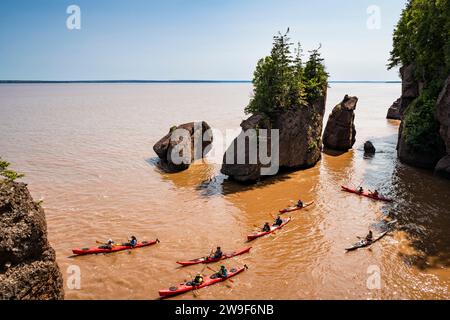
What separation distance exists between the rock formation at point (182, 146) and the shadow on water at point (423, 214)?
945 inches

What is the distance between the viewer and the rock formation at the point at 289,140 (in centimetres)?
3412

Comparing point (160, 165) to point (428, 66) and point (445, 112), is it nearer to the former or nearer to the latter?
point (445, 112)

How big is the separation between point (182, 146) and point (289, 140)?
1357 cm

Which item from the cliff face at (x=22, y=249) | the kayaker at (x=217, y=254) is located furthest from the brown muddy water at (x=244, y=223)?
the cliff face at (x=22, y=249)

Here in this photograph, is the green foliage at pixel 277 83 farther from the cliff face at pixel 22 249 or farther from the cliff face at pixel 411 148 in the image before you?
the cliff face at pixel 22 249

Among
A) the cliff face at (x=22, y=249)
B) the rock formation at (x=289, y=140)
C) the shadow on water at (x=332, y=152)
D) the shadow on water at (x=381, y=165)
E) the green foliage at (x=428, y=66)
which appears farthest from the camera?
the shadow on water at (x=332, y=152)

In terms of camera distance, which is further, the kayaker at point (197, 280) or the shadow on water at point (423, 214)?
the shadow on water at point (423, 214)

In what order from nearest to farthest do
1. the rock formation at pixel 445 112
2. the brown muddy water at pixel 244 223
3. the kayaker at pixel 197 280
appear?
the kayaker at pixel 197 280, the brown muddy water at pixel 244 223, the rock formation at pixel 445 112

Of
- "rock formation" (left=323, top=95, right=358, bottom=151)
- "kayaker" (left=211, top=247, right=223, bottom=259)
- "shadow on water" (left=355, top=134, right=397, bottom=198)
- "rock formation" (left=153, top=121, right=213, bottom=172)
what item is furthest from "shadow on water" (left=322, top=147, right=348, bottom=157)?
"kayaker" (left=211, top=247, right=223, bottom=259)

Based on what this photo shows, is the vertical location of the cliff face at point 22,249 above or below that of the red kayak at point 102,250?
above

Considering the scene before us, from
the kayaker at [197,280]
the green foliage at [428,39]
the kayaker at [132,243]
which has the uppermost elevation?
the green foliage at [428,39]

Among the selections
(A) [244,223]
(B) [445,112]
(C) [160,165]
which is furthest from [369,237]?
(C) [160,165]

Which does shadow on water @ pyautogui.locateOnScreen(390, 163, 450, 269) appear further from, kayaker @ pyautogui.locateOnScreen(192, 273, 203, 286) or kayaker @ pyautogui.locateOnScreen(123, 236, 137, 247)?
kayaker @ pyautogui.locateOnScreen(123, 236, 137, 247)

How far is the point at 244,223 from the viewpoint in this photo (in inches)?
1033
